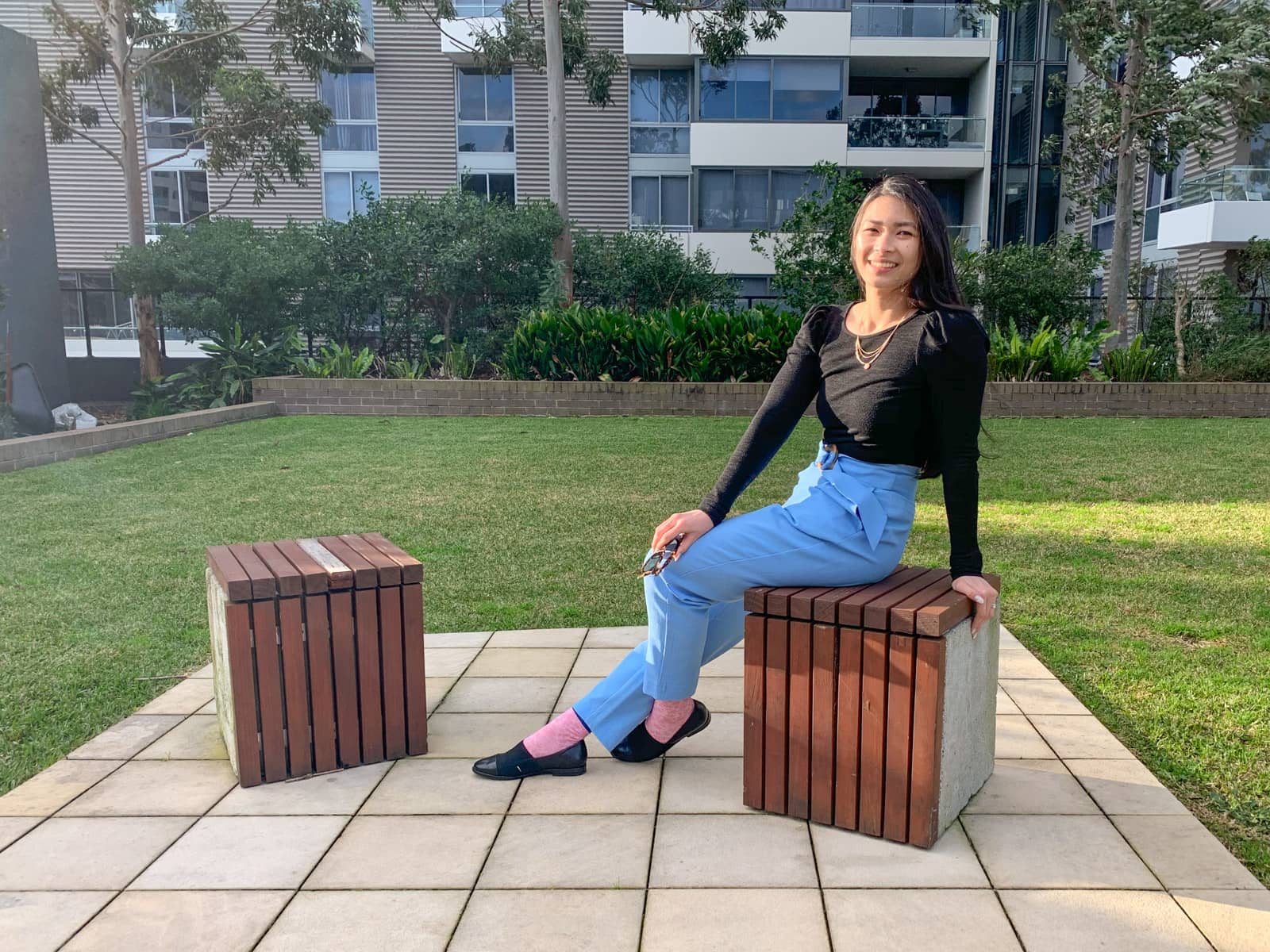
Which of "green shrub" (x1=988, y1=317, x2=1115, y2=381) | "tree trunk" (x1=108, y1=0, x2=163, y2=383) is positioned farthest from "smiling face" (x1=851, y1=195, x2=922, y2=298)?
"tree trunk" (x1=108, y1=0, x2=163, y2=383)

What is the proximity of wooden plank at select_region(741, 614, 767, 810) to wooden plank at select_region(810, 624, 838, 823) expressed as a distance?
0.14 m

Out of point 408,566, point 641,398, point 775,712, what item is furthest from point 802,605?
point 641,398

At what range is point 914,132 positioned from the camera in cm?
2494

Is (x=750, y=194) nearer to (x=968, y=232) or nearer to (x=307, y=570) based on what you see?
(x=968, y=232)

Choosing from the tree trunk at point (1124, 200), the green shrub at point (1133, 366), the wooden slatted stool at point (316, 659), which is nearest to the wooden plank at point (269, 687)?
the wooden slatted stool at point (316, 659)

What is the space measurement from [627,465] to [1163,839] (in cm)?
669

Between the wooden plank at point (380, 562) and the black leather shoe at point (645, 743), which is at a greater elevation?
the wooden plank at point (380, 562)

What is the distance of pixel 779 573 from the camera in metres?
2.67

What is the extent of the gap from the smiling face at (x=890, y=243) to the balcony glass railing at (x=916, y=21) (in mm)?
24828

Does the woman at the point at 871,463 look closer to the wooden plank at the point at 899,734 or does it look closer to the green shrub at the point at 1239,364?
the wooden plank at the point at 899,734

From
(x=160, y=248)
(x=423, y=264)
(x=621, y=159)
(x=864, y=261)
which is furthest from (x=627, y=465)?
(x=621, y=159)

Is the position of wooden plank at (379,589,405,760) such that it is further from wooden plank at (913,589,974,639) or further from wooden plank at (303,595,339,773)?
wooden plank at (913,589,974,639)

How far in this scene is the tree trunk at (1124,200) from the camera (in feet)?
53.4

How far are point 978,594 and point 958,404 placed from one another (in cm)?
50
